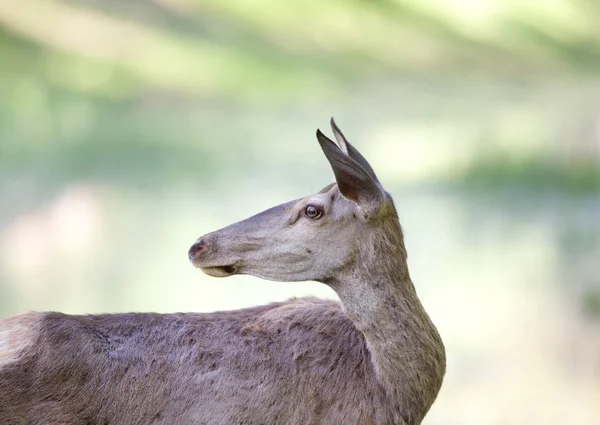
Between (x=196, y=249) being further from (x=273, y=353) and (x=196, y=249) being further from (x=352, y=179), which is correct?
(x=352, y=179)

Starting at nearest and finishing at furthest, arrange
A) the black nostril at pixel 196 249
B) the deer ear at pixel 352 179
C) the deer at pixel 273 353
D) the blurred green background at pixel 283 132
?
the deer ear at pixel 352 179 → the deer at pixel 273 353 → the black nostril at pixel 196 249 → the blurred green background at pixel 283 132

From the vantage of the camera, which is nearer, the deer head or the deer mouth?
the deer head

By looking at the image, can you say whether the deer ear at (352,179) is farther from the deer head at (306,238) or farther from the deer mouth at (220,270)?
the deer mouth at (220,270)

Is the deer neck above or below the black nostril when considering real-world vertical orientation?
below

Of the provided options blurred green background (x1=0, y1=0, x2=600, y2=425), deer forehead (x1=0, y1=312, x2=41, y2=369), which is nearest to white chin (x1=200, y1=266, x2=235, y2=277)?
deer forehead (x1=0, y1=312, x2=41, y2=369)

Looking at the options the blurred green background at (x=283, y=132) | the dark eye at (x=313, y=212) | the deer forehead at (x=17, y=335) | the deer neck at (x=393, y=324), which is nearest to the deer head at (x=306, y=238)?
the dark eye at (x=313, y=212)

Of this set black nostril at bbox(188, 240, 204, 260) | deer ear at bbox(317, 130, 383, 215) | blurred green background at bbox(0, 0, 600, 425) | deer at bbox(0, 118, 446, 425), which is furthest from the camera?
blurred green background at bbox(0, 0, 600, 425)

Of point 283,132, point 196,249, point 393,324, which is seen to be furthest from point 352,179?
point 283,132

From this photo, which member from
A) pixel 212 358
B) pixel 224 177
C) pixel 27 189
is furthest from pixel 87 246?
pixel 212 358

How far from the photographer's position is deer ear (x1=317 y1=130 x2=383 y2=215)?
14.8 ft

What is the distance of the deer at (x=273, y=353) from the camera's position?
4680 mm

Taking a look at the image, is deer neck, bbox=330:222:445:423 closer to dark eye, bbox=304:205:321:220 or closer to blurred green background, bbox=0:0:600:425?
dark eye, bbox=304:205:321:220

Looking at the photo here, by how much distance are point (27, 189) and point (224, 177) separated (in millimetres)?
1763

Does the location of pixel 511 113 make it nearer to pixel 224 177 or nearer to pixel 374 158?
pixel 374 158
